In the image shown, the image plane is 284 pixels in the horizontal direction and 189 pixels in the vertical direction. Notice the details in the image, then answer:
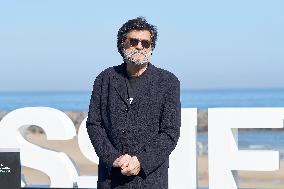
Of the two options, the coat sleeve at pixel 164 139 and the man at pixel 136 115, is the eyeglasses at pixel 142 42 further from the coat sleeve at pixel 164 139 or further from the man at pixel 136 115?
the coat sleeve at pixel 164 139

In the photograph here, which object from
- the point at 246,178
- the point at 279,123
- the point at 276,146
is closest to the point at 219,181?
the point at 279,123

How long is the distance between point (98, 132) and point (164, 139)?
36 centimetres

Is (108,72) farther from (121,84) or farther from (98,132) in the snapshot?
(98,132)

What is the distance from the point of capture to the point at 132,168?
4.75 m

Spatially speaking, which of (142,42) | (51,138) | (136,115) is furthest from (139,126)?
(51,138)

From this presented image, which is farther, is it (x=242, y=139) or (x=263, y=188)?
(x=242, y=139)

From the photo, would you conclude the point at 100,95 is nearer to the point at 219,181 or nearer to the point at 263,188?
the point at 219,181

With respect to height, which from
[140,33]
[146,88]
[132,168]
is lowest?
[132,168]

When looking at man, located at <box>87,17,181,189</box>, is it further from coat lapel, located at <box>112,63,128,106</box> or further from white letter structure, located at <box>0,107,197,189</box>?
white letter structure, located at <box>0,107,197,189</box>

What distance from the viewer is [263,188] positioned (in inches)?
733

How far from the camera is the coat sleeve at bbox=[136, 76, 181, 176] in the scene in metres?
4.82

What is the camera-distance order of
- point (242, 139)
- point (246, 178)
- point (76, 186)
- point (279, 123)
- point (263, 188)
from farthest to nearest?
point (242, 139) → point (246, 178) → point (263, 188) → point (76, 186) → point (279, 123)

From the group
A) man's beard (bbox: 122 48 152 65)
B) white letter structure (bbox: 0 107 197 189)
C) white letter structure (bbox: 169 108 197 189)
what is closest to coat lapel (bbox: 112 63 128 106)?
man's beard (bbox: 122 48 152 65)

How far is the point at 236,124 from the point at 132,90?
13.1ft
